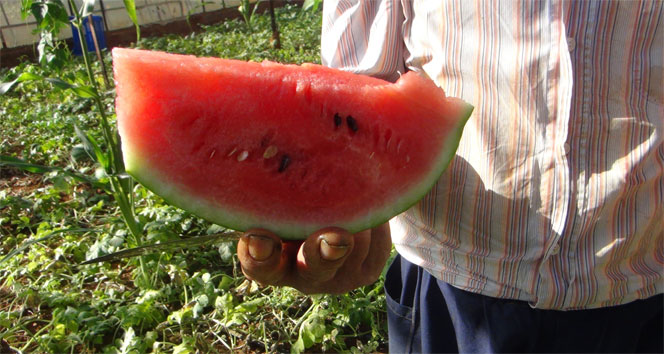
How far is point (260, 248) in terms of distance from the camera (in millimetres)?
728

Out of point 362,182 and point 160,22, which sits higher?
point 160,22

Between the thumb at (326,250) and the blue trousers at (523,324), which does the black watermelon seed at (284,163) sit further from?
the blue trousers at (523,324)

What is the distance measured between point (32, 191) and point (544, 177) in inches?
90.6

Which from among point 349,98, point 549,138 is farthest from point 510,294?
point 349,98

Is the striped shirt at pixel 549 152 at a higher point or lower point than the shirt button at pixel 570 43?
lower

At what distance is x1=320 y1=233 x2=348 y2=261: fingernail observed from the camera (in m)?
0.71

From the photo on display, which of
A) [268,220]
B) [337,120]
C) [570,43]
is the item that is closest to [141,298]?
[268,220]

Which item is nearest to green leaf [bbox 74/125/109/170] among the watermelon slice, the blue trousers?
the watermelon slice

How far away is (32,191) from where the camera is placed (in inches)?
92.0

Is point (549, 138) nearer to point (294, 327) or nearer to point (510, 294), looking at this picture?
point (510, 294)

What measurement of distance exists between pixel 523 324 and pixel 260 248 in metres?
0.49

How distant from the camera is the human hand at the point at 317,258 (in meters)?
0.72

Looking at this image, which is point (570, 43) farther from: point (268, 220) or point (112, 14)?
point (112, 14)

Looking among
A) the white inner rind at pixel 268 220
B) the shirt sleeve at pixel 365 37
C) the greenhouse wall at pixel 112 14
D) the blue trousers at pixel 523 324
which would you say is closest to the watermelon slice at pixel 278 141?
the white inner rind at pixel 268 220
